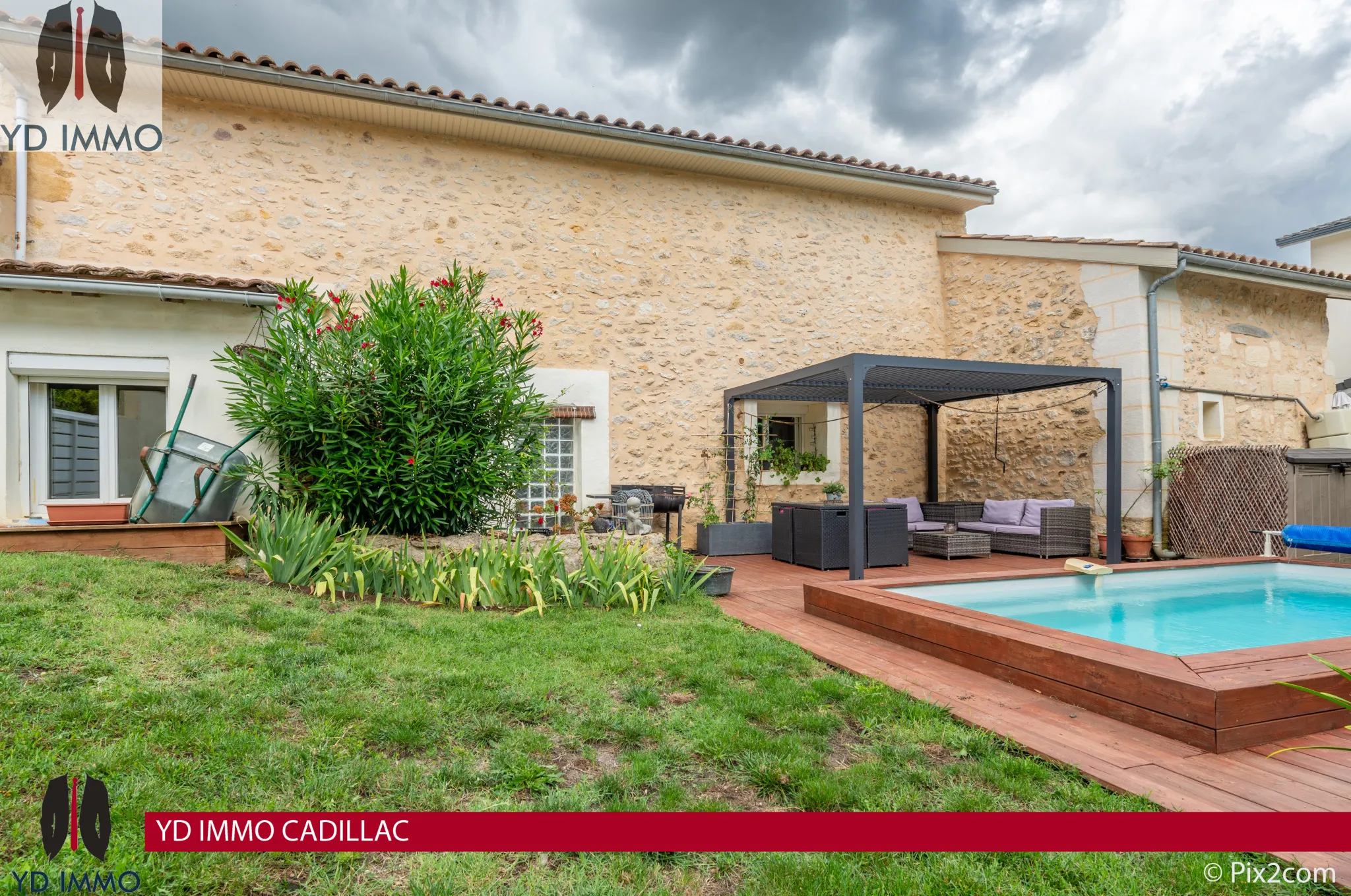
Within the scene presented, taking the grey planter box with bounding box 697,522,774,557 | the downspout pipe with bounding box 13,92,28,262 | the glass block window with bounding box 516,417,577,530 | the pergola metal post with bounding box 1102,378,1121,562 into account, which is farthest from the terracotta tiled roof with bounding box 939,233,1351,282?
the downspout pipe with bounding box 13,92,28,262

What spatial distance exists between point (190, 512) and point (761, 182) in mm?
8043

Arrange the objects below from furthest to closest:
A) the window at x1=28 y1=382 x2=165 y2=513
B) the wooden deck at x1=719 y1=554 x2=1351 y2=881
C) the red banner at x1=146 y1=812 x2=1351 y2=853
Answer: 1. the window at x1=28 y1=382 x2=165 y2=513
2. the wooden deck at x1=719 y1=554 x2=1351 y2=881
3. the red banner at x1=146 y1=812 x2=1351 y2=853

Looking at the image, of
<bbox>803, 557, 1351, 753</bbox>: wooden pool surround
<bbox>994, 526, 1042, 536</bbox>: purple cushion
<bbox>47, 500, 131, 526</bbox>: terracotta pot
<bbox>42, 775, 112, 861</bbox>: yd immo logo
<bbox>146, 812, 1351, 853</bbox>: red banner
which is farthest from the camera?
<bbox>994, 526, 1042, 536</bbox>: purple cushion

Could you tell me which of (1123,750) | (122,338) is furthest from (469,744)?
(122,338)

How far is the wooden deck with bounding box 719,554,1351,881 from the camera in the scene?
2033 millimetres

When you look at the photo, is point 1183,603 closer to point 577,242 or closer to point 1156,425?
point 1156,425

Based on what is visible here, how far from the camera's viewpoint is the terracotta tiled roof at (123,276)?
5328 millimetres

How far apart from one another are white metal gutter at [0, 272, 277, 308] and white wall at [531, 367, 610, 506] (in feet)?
10.4

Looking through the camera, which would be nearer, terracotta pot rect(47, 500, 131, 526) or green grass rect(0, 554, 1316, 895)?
green grass rect(0, 554, 1316, 895)

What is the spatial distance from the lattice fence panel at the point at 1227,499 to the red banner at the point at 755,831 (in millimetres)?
7316

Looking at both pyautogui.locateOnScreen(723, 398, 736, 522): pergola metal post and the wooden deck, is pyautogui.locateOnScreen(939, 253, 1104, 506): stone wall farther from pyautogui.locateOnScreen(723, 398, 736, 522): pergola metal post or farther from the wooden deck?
the wooden deck

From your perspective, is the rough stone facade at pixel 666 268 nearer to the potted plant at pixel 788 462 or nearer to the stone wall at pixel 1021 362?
the stone wall at pixel 1021 362

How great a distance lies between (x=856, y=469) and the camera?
20.9 ft

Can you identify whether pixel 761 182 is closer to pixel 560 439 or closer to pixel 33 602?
pixel 560 439
